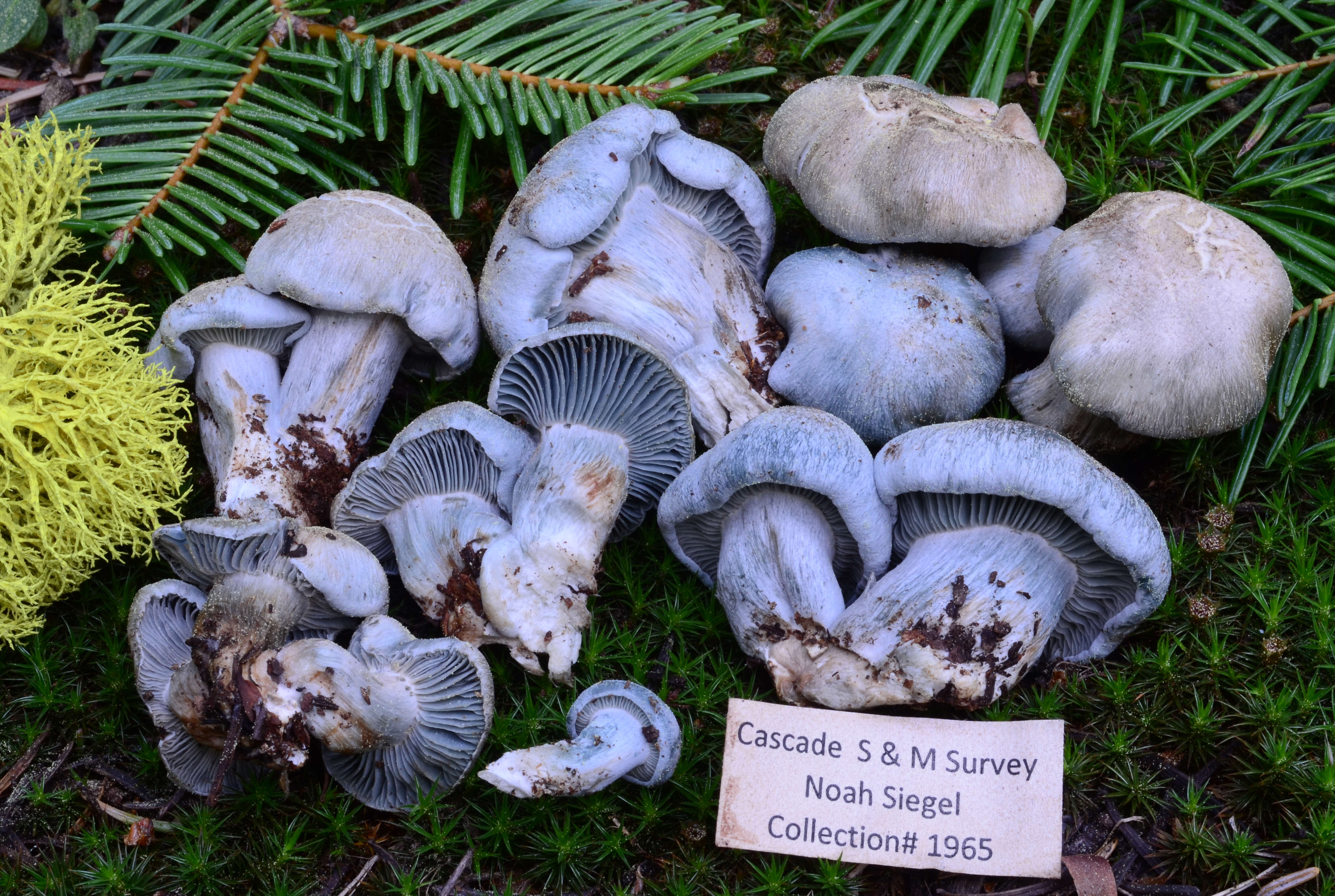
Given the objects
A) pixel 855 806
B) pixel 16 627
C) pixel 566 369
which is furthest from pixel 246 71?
pixel 855 806

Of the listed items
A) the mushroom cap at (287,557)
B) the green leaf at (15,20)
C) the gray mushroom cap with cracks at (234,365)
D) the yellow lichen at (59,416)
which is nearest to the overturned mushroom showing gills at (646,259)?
the gray mushroom cap with cracks at (234,365)

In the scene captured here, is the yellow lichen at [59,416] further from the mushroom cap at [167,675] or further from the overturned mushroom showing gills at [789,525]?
the overturned mushroom showing gills at [789,525]

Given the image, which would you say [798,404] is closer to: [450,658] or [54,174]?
[450,658]

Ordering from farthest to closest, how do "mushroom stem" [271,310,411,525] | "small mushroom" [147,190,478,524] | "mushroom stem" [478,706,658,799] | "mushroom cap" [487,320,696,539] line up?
"mushroom stem" [271,310,411,525], "small mushroom" [147,190,478,524], "mushroom cap" [487,320,696,539], "mushroom stem" [478,706,658,799]

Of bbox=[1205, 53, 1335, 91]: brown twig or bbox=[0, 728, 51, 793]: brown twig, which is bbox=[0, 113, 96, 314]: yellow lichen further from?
bbox=[1205, 53, 1335, 91]: brown twig

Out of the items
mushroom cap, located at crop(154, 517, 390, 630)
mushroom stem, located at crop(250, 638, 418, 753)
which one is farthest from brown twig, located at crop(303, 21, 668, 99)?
mushroom stem, located at crop(250, 638, 418, 753)
